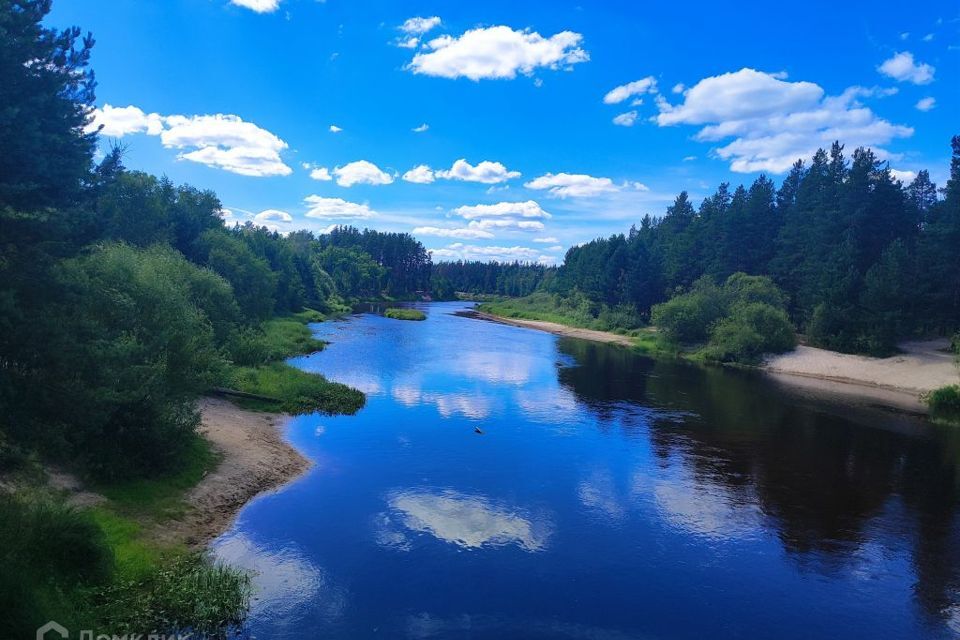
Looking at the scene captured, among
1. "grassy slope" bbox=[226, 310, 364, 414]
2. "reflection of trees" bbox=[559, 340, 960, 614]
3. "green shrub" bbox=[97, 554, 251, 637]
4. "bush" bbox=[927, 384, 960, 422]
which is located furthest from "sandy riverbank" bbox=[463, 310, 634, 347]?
"green shrub" bbox=[97, 554, 251, 637]

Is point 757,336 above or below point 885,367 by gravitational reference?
above

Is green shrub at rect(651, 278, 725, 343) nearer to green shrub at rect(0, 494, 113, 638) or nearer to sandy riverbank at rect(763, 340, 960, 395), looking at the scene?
sandy riverbank at rect(763, 340, 960, 395)

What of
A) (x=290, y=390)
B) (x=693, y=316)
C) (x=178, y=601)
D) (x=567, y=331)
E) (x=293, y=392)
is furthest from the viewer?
(x=567, y=331)

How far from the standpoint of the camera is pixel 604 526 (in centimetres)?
2388

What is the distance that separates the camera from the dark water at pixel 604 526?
1761 cm

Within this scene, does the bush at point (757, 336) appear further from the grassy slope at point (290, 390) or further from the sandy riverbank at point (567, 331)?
the grassy slope at point (290, 390)

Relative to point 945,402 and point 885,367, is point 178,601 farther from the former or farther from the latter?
point 885,367

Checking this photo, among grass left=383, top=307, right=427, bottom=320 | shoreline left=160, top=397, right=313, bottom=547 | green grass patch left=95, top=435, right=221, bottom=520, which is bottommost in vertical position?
shoreline left=160, top=397, right=313, bottom=547

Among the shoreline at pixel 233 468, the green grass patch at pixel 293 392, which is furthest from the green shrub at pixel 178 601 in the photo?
the green grass patch at pixel 293 392

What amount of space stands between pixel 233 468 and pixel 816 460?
108 feet

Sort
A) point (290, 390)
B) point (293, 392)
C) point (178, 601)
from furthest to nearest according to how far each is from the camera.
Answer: point (290, 390), point (293, 392), point (178, 601)

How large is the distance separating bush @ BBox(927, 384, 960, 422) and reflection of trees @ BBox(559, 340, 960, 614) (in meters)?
3.83
